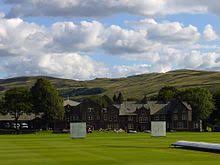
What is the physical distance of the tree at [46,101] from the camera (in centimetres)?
17562

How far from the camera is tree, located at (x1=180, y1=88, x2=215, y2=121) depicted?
185 meters

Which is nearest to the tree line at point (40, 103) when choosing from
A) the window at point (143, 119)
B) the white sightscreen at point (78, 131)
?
the window at point (143, 119)

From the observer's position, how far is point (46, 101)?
576ft

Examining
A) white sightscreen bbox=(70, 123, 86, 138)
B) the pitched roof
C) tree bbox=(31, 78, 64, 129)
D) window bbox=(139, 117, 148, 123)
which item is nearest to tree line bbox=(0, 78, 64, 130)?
tree bbox=(31, 78, 64, 129)

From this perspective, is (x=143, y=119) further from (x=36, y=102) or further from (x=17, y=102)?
(x=17, y=102)

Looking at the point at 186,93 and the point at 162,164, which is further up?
the point at 186,93

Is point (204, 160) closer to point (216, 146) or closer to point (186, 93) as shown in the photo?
point (216, 146)

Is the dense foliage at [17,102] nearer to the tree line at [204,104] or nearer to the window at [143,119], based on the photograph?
the window at [143,119]

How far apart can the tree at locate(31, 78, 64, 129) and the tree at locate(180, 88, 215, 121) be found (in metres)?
47.1

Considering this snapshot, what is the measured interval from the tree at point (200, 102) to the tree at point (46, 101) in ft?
154

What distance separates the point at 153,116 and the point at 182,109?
1277cm

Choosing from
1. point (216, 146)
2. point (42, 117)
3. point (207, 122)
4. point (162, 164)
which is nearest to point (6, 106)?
point (42, 117)

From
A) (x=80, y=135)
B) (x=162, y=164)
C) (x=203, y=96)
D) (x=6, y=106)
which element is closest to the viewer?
(x=162, y=164)

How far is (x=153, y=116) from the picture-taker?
198750 mm
